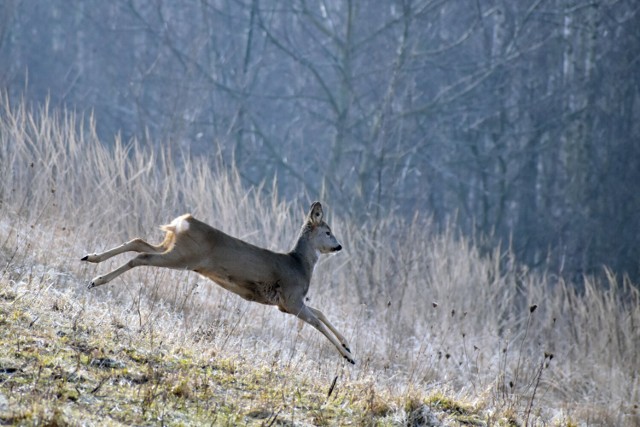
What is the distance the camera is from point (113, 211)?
396 inches

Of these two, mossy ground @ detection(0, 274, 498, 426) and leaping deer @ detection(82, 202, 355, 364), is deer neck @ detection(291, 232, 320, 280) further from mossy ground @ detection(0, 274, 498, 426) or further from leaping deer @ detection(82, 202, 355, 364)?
mossy ground @ detection(0, 274, 498, 426)

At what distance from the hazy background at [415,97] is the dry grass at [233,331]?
7.55 meters

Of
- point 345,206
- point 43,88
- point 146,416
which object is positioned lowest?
point 146,416

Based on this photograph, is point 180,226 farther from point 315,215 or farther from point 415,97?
point 415,97

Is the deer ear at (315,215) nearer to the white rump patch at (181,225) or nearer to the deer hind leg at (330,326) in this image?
the deer hind leg at (330,326)

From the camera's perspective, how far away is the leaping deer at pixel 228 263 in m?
6.71

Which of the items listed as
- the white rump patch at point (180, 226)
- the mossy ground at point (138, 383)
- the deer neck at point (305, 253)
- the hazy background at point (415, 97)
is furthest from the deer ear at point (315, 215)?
the hazy background at point (415, 97)

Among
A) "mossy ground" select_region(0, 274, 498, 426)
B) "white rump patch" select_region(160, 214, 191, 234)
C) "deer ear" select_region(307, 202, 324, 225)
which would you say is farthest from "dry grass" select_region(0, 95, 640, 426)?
"deer ear" select_region(307, 202, 324, 225)

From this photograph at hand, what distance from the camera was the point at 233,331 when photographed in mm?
7184

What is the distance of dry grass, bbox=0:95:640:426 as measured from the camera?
5.16m

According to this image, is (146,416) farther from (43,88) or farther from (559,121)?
(43,88)

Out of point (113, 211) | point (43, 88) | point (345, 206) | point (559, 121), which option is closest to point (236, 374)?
point (113, 211)

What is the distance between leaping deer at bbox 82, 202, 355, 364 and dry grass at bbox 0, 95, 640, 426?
1.02ft

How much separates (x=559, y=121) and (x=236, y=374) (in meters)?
19.2
